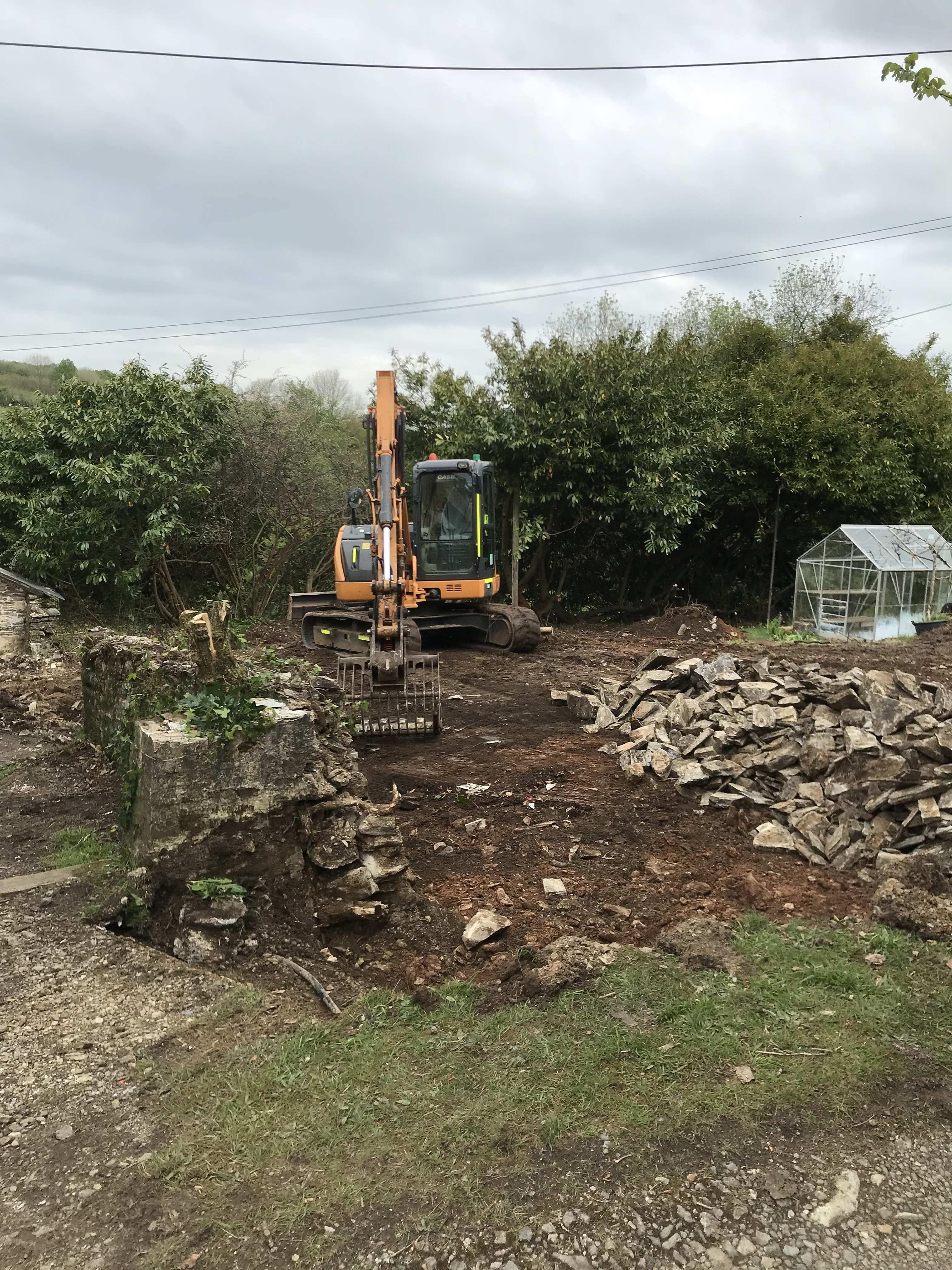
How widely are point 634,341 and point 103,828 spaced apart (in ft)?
49.6

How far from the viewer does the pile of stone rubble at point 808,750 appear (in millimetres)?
6086

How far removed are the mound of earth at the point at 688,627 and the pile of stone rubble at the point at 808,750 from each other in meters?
7.12

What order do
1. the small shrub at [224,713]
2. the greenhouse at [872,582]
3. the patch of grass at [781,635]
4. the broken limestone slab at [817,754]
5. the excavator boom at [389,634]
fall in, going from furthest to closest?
the greenhouse at [872,582] < the patch of grass at [781,635] < the excavator boom at [389,634] < the broken limestone slab at [817,754] < the small shrub at [224,713]

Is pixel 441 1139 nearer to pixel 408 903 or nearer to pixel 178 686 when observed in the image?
pixel 408 903

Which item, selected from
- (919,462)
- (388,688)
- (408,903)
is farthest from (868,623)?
(408,903)

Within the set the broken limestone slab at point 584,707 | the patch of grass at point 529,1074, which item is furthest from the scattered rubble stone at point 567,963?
the broken limestone slab at point 584,707

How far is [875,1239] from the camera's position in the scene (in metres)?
2.81

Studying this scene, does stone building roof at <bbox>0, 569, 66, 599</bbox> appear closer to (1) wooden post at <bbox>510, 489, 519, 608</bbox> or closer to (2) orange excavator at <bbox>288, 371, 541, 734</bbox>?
(2) orange excavator at <bbox>288, 371, 541, 734</bbox>

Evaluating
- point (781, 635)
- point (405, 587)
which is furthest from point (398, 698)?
point (781, 635)

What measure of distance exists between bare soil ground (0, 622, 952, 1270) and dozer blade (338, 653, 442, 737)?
0.20m

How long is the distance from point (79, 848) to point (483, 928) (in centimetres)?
265

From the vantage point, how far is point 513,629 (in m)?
14.1

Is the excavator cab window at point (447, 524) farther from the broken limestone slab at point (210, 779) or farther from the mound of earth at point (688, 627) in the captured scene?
the broken limestone slab at point (210, 779)

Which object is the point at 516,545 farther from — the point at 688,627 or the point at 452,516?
the point at 452,516
